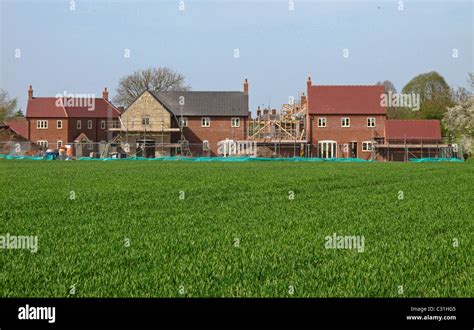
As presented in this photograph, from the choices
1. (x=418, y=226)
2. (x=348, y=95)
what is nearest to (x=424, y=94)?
(x=348, y=95)

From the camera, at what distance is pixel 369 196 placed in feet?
65.2

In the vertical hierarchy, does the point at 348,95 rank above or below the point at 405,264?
above

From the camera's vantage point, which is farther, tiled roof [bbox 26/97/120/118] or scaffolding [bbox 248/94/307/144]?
tiled roof [bbox 26/97/120/118]

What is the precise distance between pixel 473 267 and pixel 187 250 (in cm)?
384

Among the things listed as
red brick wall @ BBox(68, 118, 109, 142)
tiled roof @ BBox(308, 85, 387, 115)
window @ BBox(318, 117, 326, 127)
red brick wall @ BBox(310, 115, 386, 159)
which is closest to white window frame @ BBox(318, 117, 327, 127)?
window @ BBox(318, 117, 326, 127)

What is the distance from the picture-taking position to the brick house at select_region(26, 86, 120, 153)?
87.6 m

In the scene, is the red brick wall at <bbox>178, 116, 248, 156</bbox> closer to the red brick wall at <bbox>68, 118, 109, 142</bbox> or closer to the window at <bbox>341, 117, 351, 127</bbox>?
the window at <bbox>341, 117, 351, 127</bbox>

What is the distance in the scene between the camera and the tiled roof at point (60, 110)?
87688 mm

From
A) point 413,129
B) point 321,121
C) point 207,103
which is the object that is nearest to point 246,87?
point 207,103

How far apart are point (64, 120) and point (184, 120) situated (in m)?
16.6

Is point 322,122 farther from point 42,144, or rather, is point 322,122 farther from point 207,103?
point 42,144

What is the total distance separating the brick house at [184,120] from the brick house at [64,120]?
8.30m
